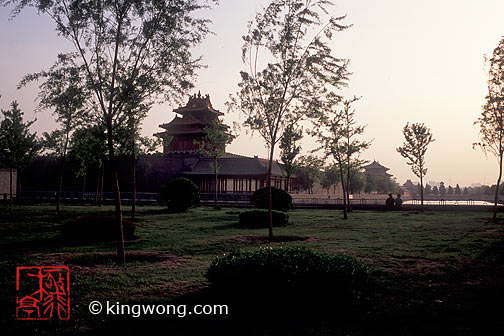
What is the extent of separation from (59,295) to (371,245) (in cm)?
1068

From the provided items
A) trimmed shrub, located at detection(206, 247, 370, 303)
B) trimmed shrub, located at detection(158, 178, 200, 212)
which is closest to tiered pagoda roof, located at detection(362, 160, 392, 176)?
trimmed shrub, located at detection(158, 178, 200, 212)

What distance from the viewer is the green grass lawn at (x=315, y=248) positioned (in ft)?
20.5

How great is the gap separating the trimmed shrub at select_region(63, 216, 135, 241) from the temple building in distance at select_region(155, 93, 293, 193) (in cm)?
2922

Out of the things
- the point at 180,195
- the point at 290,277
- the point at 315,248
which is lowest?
the point at 315,248

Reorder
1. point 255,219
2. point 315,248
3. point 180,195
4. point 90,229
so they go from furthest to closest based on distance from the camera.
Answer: point 180,195
point 255,219
point 90,229
point 315,248

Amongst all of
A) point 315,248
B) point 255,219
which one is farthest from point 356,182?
point 315,248

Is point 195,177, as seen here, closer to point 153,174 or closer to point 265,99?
point 153,174

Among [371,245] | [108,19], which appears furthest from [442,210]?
[108,19]

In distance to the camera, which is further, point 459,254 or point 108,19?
point 459,254

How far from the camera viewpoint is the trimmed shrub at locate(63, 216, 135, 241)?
16359 mm

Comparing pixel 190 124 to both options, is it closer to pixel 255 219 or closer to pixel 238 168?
pixel 238 168

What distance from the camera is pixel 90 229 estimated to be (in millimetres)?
16438

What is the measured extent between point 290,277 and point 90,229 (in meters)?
11.8

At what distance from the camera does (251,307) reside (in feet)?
22.9
